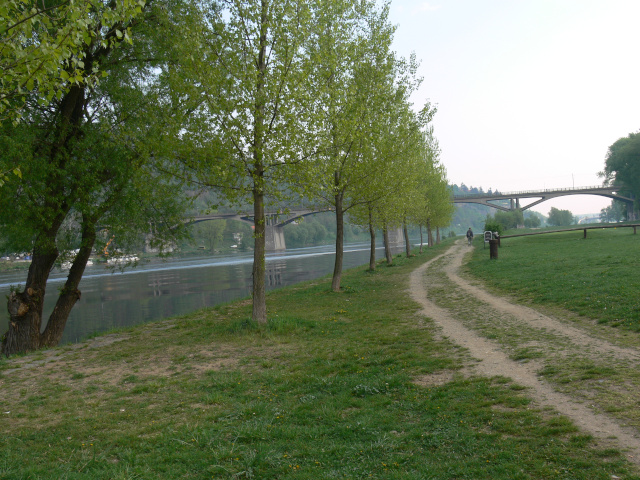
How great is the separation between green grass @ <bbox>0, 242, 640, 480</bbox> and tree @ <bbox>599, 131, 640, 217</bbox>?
73241 millimetres

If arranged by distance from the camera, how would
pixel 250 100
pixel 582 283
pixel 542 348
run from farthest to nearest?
pixel 582 283, pixel 250 100, pixel 542 348

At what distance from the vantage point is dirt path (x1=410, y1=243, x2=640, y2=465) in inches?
196

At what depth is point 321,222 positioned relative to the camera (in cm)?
14488

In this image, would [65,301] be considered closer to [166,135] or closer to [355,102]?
[166,135]


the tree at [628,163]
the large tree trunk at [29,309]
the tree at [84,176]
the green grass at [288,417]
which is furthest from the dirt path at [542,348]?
the tree at [628,163]

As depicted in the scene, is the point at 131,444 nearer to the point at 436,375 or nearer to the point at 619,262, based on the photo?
the point at 436,375

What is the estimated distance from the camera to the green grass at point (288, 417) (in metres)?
4.74

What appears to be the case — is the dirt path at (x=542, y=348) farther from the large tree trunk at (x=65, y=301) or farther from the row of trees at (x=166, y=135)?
the large tree trunk at (x=65, y=301)

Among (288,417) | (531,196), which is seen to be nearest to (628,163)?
(531,196)

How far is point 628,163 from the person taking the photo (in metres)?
71.0

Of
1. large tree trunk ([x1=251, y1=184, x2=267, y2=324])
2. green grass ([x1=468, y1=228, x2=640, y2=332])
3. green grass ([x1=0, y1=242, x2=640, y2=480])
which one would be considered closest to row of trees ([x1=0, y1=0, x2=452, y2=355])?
large tree trunk ([x1=251, y1=184, x2=267, y2=324])

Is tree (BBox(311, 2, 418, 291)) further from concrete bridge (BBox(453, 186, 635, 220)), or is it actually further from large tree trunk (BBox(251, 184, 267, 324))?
concrete bridge (BBox(453, 186, 635, 220))

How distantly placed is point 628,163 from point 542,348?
75803mm

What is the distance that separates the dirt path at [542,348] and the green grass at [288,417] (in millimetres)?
241
